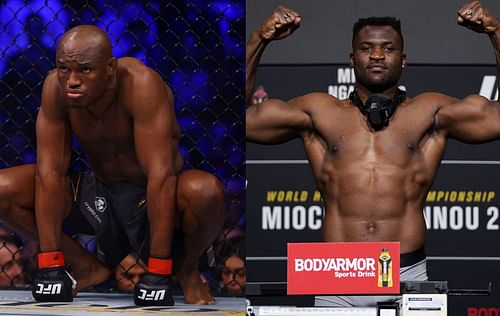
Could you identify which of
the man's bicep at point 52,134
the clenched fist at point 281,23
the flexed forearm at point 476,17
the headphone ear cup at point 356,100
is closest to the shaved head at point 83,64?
the man's bicep at point 52,134

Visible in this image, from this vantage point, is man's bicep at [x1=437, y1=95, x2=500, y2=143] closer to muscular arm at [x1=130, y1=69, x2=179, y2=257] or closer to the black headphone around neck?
the black headphone around neck

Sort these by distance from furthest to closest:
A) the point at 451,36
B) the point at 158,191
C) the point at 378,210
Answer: the point at 451,36 < the point at 158,191 < the point at 378,210

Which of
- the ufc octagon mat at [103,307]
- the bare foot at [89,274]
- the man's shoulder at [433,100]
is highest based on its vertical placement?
the man's shoulder at [433,100]

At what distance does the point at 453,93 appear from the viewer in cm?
257

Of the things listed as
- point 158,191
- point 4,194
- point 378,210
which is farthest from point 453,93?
point 4,194

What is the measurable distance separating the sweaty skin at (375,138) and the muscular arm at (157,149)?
240mm

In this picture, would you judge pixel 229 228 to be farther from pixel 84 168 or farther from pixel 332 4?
pixel 332 4

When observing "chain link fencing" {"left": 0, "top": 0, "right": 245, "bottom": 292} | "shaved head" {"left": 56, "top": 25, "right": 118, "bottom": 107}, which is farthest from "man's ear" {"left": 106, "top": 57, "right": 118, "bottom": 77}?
"chain link fencing" {"left": 0, "top": 0, "right": 245, "bottom": 292}

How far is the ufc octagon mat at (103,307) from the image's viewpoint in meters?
2.05

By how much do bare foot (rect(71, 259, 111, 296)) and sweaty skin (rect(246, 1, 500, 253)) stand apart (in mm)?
656

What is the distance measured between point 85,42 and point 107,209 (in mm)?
504

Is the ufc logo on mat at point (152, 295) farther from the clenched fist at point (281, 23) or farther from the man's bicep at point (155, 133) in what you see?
the clenched fist at point (281, 23)

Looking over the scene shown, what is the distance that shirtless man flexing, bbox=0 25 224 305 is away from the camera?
222cm

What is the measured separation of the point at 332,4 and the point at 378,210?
0.75 metres
